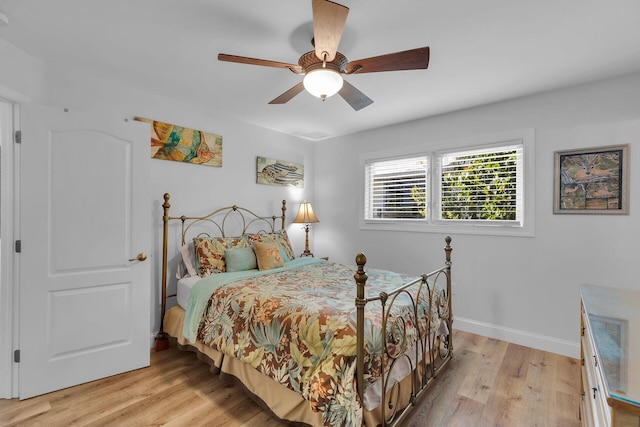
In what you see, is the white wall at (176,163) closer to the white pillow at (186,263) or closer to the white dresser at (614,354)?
the white pillow at (186,263)

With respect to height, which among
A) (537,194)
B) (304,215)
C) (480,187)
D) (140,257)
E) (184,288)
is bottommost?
(184,288)

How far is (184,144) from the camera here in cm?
322

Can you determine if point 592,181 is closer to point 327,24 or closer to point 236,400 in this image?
point 327,24

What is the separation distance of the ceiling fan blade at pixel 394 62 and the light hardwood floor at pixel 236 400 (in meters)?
2.21

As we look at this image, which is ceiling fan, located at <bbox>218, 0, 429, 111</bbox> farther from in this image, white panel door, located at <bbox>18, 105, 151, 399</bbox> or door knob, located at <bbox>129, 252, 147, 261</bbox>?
door knob, located at <bbox>129, 252, 147, 261</bbox>

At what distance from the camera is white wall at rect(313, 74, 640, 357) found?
2531 millimetres

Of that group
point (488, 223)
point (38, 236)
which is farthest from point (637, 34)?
point (38, 236)

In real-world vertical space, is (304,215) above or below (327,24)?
below

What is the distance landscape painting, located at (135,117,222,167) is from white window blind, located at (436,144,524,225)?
2680 mm

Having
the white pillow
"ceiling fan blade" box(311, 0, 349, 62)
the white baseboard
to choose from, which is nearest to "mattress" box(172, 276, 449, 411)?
the white pillow

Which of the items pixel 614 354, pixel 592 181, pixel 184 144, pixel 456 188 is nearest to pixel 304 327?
pixel 614 354

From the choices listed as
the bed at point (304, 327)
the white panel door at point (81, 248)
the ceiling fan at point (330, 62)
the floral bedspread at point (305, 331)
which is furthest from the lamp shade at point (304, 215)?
the ceiling fan at point (330, 62)

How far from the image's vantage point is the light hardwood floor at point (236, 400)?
1898mm

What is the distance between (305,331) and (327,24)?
5.48 feet
